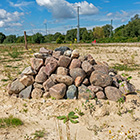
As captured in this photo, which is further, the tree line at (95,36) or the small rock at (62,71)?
the tree line at (95,36)

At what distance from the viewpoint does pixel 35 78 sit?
5.54 meters

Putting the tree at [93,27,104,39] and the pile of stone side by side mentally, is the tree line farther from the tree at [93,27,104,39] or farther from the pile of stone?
the pile of stone

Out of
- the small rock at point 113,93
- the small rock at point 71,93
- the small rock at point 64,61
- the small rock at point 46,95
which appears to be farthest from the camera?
the small rock at point 64,61

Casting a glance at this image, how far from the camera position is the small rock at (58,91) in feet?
16.2

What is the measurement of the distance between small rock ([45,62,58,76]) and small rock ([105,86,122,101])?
198 cm

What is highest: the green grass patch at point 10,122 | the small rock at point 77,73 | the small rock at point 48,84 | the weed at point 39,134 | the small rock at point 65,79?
the small rock at point 77,73

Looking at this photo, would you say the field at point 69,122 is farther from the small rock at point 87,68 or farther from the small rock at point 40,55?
the small rock at point 40,55

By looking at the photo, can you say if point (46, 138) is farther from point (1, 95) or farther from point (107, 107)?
point (1, 95)

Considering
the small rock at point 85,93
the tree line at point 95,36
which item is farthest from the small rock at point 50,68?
the tree line at point 95,36

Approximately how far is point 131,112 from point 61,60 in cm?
286

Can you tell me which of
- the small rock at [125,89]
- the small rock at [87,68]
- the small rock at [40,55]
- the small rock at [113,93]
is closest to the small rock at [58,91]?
the small rock at [87,68]

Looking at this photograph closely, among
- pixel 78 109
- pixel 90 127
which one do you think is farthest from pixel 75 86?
pixel 90 127

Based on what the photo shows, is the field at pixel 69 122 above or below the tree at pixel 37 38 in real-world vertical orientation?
below

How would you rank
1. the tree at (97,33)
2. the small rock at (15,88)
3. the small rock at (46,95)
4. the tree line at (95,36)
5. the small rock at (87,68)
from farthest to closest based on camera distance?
the tree at (97,33) < the tree line at (95,36) < the small rock at (87,68) < the small rock at (15,88) < the small rock at (46,95)
